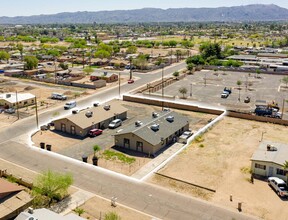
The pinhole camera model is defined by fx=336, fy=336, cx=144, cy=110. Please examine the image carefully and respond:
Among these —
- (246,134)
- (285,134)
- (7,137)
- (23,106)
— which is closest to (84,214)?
(7,137)

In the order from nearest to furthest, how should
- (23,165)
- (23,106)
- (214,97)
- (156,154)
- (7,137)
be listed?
(23,165), (156,154), (7,137), (23,106), (214,97)

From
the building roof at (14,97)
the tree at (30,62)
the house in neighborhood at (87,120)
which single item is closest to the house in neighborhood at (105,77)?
the building roof at (14,97)

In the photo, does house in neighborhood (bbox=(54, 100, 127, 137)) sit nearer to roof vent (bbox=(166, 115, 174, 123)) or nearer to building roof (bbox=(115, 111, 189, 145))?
building roof (bbox=(115, 111, 189, 145))

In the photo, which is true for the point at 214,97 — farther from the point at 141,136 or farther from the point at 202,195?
the point at 202,195

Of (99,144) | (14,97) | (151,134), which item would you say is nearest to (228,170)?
(151,134)

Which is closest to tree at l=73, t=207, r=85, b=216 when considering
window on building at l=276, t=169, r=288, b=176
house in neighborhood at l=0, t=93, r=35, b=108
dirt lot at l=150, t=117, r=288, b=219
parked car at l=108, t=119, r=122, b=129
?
dirt lot at l=150, t=117, r=288, b=219
